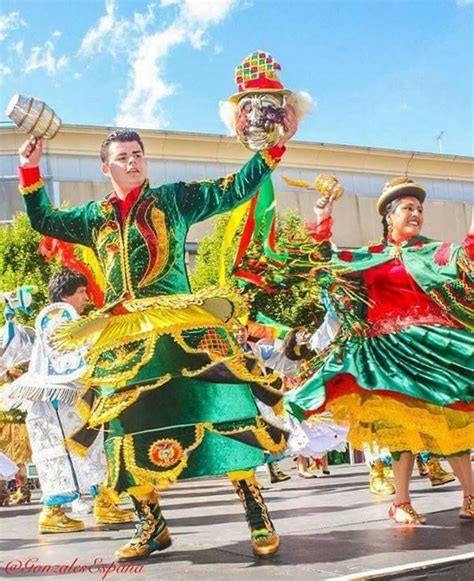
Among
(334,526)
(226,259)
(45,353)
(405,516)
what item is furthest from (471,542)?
(45,353)

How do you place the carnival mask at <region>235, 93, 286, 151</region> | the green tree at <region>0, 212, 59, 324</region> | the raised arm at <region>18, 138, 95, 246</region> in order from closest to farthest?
1. the carnival mask at <region>235, 93, 286, 151</region>
2. the raised arm at <region>18, 138, 95, 246</region>
3. the green tree at <region>0, 212, 59, 324</region>

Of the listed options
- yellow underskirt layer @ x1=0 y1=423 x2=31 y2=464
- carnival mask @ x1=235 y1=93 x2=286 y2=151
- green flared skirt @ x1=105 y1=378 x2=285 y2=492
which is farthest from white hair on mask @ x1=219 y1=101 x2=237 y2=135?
yellow underskirt layer @ x1=0 y1=423 x2=31 y2=464

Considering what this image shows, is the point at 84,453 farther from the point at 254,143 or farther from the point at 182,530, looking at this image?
the point at 254,143

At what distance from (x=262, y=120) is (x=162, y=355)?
3.56ft

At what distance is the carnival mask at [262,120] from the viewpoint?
138 inches

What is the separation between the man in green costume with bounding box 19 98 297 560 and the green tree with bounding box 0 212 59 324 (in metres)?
13.0

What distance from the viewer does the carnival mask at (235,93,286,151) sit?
350cm

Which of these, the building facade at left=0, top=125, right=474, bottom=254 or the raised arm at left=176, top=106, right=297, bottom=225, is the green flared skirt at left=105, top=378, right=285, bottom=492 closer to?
the raised arm at left=176, top=106, right=297, bottom=225

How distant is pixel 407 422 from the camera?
3949mm

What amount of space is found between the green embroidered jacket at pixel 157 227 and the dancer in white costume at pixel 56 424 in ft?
4.34

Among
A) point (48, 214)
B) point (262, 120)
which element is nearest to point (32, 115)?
point (48, 214)

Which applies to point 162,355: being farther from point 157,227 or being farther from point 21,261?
point 21,261

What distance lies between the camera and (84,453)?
384 centimetres

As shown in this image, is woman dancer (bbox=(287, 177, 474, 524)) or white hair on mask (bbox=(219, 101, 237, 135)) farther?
woman dancer (bbox=(287, 177, 474, 524))
